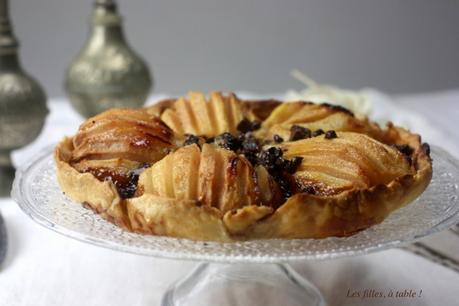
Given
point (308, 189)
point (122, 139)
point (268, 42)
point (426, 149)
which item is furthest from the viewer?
point (268, 42)

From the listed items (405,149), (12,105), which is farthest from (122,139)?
(12,105)

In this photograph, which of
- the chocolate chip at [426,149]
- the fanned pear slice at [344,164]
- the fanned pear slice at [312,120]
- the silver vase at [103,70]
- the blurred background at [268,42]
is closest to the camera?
the fanned pear slice at [344,164]

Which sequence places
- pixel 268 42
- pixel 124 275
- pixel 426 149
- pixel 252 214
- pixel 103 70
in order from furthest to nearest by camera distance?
pixel 268 42 < pixel 103 70 < pixel 124 275 < pixel 426 149 < pixel 252 214

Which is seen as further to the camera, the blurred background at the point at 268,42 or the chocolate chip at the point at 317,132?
the blurred background at the point at 268,42

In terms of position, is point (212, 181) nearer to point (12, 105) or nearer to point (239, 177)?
point (239, 177)

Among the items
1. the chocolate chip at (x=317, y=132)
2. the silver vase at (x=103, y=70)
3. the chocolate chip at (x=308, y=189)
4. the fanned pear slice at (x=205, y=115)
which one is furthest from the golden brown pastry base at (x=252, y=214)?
the silver vase at (x=103, y=70)

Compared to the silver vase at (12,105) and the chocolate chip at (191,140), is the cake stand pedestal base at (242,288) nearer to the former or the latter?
the chocolate chip at (191,140)
